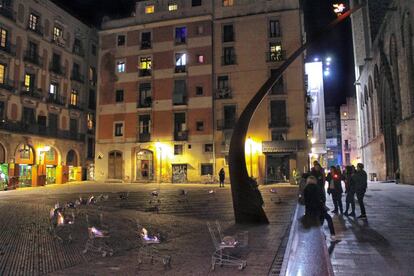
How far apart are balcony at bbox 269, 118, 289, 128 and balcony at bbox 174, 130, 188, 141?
866cm

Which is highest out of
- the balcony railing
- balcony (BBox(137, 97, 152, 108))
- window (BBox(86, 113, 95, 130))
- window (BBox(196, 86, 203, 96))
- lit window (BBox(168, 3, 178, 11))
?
lit window (BBox(168, 3, 178, 11))

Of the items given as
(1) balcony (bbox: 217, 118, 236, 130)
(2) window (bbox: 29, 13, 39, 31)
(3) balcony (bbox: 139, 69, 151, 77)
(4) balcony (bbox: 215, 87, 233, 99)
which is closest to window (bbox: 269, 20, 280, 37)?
(4) balcony (bbox: 215, 87, 233, 99)

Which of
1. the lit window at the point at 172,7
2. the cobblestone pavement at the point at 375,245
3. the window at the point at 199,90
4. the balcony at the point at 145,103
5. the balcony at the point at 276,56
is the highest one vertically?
the lit window at the point at 172,7

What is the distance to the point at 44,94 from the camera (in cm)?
3694

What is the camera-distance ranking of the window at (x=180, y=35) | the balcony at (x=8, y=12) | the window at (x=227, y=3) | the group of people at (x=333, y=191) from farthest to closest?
the window at (x=180, y=35)
the window at (x=227, y=3)
the balcony at (x=8, y=12)
the group of people at (x=333, y=191)

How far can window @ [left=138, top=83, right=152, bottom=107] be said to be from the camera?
38.9 meters

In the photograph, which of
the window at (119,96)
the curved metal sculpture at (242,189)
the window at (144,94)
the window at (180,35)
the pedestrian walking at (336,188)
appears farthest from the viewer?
the window at (119,96)

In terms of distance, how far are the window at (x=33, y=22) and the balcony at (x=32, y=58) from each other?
251cm

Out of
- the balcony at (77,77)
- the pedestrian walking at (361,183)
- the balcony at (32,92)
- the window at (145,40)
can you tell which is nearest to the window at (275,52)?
the window at (145,40)

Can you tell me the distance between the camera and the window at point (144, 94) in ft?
128

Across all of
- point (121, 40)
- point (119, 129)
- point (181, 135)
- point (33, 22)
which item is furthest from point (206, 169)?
point (33, 22)

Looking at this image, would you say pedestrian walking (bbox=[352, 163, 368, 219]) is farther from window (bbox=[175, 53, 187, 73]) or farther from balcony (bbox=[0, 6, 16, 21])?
balcony (bbox=[0, 6, 16, 21])

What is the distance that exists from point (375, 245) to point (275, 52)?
30.3m

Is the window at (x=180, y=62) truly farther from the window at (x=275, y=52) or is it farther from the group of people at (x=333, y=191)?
the group of people at (x=333, y=191)
